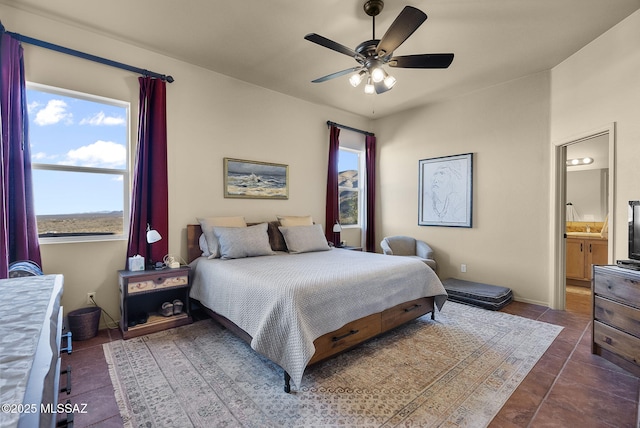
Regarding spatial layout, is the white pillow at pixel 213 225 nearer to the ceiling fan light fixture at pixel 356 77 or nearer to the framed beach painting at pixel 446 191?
the ceiling fan light fixture at pixel 356 77

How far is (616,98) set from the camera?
2.79m

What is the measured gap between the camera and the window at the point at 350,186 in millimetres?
5492

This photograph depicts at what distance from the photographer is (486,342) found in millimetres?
2715

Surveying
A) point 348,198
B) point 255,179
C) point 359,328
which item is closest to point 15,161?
point 255,179

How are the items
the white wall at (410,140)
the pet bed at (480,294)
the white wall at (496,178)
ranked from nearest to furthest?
1. the white wall at (410,140)
2. the pet bed at (480,294)
3. the white wall at (496,178)

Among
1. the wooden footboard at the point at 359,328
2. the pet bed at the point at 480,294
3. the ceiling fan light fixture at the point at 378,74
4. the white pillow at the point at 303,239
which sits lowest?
the pet bed at the point at 480,294

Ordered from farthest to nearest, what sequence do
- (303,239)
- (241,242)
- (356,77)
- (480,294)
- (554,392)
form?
(303,239)
(480,294)
(241,242)
(356,77)
(554,392)

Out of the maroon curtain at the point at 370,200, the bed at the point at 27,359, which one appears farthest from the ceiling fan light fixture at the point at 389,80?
the maroon curtain at the point at 370,200

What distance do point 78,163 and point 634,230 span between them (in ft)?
16.4

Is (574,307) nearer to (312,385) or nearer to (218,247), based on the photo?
(312,385)

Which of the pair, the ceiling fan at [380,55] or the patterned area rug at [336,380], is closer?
the patterned area rug at [336,380]

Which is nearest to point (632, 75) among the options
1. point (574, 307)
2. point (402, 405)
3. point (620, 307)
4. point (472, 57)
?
point (472, 57)

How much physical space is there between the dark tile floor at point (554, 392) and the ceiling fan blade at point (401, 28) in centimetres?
257

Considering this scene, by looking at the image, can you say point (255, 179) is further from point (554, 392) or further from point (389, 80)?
point (554, 392)
